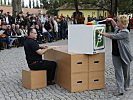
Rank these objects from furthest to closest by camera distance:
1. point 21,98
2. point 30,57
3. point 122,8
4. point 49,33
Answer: point 122,8 < point 49,33 < point 30,57 < point 21,98

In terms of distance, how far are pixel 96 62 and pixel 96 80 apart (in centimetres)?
45

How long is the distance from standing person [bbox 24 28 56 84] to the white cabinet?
809 millimetres

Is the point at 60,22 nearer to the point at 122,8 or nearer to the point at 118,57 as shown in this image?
the point at 118,57

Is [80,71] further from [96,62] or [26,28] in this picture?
[26,28]

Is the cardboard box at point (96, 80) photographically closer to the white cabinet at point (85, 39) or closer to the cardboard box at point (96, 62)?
the cardboard box at point (96, 62)

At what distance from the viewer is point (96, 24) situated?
24.9 ft

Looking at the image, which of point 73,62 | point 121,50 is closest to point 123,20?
point 121,50

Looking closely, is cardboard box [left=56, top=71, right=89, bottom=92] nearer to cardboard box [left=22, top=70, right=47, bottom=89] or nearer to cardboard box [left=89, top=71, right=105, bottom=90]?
cardboard box [left=89, top=71, right=105, bottom=90]

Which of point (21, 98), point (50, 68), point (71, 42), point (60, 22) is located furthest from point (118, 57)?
point (60, 22)

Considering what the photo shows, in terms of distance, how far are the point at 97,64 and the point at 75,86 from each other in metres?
0.76

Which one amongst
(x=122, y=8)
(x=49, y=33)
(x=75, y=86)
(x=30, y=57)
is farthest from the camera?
(x=122, y=8)

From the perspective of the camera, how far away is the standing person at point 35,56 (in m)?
8.09

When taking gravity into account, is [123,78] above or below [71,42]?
below

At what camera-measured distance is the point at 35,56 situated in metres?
8.26
